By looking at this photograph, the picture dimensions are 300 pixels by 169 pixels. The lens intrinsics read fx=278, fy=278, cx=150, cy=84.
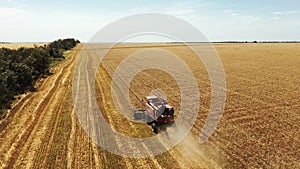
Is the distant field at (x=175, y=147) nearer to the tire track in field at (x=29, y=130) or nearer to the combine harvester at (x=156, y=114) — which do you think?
the tire track in field at (x=29, y=130)

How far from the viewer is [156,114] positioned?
18.0 meters

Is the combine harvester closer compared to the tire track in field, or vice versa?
the tire track in field

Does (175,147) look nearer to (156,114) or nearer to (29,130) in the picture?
(156,114)

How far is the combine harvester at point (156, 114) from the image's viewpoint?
17891 mm

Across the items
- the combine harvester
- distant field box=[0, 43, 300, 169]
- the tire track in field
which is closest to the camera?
distant field box=[0, 43, 300, 169]

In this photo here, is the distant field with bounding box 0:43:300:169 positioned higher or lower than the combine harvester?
lower

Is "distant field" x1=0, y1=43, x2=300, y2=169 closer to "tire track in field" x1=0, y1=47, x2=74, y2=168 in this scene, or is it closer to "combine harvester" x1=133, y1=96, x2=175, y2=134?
"tire track in field" x1=0, y1=47, x2=74, y2=168

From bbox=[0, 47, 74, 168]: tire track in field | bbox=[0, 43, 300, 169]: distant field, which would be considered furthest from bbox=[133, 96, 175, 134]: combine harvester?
bbox=[0, 47, 74, 168]: tire track in field

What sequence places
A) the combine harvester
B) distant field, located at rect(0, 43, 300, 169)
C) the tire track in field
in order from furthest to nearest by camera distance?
the combine harvester → the tire track in field → distant field, located at rect(0, 43, 300, 169)

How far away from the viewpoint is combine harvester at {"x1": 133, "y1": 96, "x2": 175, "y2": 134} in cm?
1789

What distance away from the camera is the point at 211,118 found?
19.8m

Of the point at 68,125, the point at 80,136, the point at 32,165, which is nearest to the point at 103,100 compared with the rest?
the point at 68,125

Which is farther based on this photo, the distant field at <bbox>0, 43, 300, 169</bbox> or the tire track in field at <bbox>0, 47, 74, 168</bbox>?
the tire track in field at <bbox>0, 47, 74, 168</bbox>

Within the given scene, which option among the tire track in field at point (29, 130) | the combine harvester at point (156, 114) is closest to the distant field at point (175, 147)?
the tire track in field at point (29, 130)
